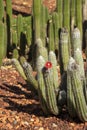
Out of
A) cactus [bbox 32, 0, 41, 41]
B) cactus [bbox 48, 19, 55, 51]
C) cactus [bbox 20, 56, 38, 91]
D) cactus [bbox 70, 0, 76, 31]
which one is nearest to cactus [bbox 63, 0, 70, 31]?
cactus [bbox 70, 0, 76, 31]

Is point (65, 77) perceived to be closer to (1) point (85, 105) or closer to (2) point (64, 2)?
(1) point (85, 105)

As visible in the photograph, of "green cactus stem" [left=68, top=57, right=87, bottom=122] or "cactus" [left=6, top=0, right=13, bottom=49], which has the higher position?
"cactus" [left=6, top=0, right=13, bottom=49]

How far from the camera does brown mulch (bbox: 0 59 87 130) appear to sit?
4.80 meters

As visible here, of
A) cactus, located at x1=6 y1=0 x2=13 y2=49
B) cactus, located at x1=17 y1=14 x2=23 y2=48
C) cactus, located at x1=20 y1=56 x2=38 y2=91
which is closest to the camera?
cactus, located at x1=20 y1=56 x2=38 y2=91

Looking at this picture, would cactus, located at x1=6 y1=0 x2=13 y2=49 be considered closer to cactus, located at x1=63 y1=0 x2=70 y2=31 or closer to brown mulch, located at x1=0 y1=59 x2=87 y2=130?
cactus, located at x1=63 y1=0 x2=70 y2=31

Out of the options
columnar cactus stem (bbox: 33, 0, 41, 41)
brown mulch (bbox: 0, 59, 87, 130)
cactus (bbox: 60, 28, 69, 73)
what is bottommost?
brown mulch (bbox: 0, 59, 87, 130)

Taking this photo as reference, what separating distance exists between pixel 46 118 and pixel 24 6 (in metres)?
7.79

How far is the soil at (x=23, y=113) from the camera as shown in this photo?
4801mm

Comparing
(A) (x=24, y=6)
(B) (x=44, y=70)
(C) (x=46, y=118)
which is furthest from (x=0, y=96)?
(A) (x=24, y=6)

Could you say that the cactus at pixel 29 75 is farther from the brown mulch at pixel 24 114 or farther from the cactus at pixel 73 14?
the cactus at pixel 73 14

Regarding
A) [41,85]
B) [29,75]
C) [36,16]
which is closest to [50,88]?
[41,85]

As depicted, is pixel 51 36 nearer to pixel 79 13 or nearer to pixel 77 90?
pixel 79 13

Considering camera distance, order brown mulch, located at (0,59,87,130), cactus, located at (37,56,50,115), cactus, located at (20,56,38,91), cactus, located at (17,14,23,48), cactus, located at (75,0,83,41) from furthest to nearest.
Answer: cactus, located at (17,14,23,48)
cactus, located at (75,0,83,41)
cactus, located at (20,56,38,91)
brown mulch, located at (0,59,87,130)
cactus, located at (37,56,50,115)

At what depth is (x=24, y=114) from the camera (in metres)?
5.06
